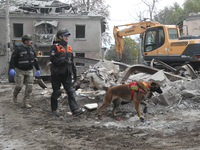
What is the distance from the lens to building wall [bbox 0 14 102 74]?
2061 centimetres

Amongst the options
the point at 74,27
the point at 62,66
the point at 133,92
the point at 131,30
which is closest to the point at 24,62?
the point at 62,66

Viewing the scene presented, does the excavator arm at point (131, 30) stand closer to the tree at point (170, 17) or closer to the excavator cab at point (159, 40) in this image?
the excavator cab at point (159, 40)

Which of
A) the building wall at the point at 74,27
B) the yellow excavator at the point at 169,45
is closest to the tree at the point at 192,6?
the building wall at the point at 74,27

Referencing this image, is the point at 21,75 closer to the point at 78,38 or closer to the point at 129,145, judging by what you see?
the point at 129,145

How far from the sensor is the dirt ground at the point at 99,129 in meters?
3.24

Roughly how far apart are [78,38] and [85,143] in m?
18.6

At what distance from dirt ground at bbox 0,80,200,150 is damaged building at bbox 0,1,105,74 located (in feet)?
50.9

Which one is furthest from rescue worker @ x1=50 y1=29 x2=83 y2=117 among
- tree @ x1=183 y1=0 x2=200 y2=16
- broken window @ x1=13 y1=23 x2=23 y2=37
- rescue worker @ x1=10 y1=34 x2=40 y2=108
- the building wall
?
tree @ x1=183 y1=0 x2=200 y2=16

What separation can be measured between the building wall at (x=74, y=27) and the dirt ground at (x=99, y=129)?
15720mm

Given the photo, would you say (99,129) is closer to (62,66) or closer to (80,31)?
(62,66)

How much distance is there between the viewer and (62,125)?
432 cm

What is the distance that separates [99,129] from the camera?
413 cm

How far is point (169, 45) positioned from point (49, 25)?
13.8 meters

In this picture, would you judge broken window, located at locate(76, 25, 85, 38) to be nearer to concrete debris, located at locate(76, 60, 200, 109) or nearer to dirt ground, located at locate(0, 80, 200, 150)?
concrete debris, located at locate(76, 60, 200, 109)
